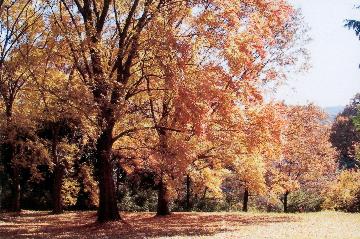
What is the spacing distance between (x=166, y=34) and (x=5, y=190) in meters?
27.9

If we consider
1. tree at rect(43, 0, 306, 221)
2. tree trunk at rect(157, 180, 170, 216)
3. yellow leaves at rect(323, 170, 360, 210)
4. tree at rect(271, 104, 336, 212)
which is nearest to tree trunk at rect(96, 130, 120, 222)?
tree at rect(43, 0, 306, 221)

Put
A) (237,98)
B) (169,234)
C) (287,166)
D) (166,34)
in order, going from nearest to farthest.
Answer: (169,234) → (166,34) → (237,98) → (287,166)

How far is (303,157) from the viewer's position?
133 ft

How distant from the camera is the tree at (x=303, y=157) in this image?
3788 centimetres

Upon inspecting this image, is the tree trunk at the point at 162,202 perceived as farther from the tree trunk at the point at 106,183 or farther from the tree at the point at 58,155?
the tree at the point at 58,155

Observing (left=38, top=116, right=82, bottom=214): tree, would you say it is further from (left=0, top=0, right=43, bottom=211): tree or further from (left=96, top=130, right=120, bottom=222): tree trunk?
(left=96, top=130, right=120, bottom=222): tree trunk

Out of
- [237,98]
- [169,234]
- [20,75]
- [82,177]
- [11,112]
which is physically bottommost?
[169,234]

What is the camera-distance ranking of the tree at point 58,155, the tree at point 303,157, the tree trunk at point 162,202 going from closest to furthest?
the tree trunk at point 162,202
the tree at point 58,155
the tree at point 303,157

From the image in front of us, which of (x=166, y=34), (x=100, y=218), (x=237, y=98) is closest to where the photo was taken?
(x=166, y=34)

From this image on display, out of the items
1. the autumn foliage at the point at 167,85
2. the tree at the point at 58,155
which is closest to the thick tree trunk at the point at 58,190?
the tree at the point at 58,155

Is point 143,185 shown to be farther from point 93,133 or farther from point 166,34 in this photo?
point 166,34

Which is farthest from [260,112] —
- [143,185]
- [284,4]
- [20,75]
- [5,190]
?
[5,190]

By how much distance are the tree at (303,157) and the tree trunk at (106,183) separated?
16633 millimetres

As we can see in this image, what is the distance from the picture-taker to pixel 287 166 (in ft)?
134
